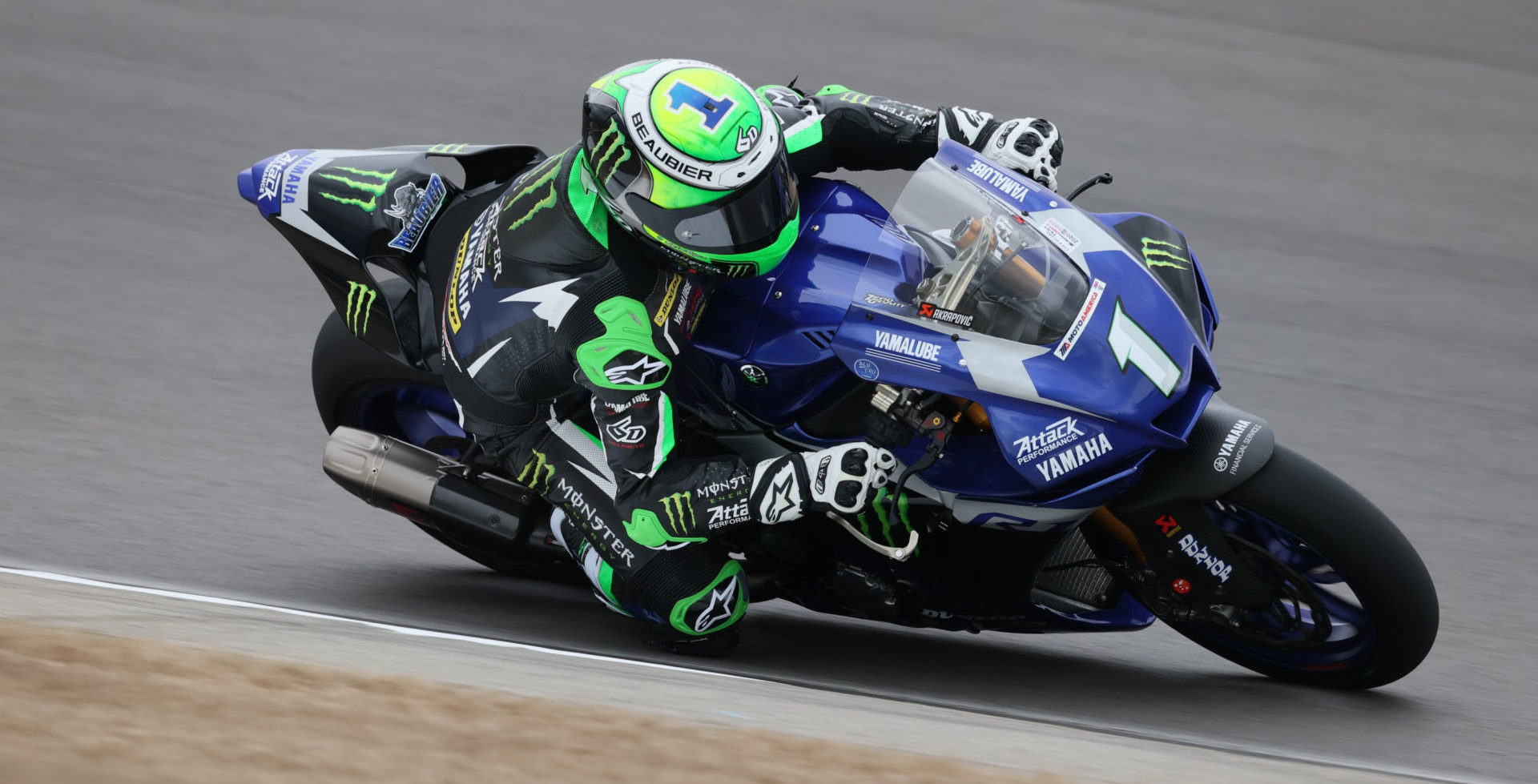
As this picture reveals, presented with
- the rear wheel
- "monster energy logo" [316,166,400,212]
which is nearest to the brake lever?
the rear wheel

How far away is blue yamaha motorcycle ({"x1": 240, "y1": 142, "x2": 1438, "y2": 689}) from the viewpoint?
3570 millimetres

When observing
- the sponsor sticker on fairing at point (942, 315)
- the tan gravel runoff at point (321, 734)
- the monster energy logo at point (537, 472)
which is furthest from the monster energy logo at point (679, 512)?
the tan gravel runoff at point (321, 734)

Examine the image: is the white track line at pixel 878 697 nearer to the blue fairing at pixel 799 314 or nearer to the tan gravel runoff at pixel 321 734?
the blue fairing at pixel 799 314

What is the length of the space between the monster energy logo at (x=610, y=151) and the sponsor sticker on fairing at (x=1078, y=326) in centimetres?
111

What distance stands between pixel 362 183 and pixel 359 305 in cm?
36

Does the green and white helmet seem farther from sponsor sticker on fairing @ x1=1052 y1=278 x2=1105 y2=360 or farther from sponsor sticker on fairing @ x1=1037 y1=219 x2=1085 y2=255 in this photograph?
sponsor sticker on fairing @ x1=1052 y1=278 x2=1105 y2=360

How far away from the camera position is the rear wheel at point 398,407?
4.88 meters

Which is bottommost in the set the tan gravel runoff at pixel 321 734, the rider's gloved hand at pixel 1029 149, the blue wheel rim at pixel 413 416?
the blue wheel rim at pixel 413 416

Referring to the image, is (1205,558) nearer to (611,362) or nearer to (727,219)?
(727,219)

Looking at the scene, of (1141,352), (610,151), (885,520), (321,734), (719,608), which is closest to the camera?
(321,734)

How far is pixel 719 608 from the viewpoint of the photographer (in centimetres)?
425

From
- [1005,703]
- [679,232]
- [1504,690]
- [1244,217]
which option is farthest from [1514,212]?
[679,232]

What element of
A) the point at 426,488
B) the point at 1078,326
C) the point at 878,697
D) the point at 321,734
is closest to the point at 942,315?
the point at 1078,326

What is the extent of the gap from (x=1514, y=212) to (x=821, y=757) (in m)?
6.22
